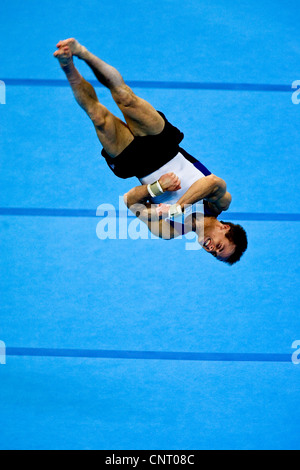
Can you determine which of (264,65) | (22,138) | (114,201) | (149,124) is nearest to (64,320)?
(114,201)

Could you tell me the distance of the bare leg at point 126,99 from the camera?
106 inches

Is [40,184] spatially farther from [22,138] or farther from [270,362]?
[270,362]

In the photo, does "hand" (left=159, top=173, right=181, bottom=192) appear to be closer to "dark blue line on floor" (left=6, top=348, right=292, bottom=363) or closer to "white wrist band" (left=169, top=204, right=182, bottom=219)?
"white wrist band" (left=169, top=204, right=182, bottom=219)

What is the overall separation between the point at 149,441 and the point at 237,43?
9.24 ft

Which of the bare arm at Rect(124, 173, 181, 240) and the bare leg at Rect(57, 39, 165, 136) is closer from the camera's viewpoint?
the bare leg at Rect(57, 39, 165, 136)

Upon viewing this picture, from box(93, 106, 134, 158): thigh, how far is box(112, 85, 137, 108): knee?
0.11m

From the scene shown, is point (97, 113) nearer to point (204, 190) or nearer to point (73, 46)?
point (73, 46)

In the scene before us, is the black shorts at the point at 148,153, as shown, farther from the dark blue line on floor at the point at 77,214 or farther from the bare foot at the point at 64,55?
the dark blue line on floor at the point at 77,214

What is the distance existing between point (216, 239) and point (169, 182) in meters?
0.50

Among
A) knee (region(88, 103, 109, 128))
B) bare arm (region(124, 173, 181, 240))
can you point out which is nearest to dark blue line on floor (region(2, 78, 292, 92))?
bare arm (region(124, 173, 181, 240))

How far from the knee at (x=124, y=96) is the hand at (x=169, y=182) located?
366 mm

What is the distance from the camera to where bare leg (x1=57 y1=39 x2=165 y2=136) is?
2699 millimetres

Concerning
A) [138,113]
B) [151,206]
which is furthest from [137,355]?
[138,113]

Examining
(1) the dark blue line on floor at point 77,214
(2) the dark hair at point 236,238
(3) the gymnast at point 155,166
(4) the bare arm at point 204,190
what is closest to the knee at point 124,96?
(3) the gymnast at point 155,166
